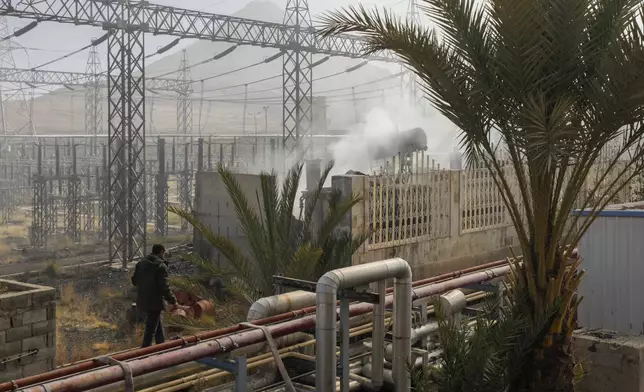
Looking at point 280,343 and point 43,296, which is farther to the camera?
point 43,296

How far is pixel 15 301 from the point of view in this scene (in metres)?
9.77

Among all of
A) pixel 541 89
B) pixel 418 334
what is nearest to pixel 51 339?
pixel 418 334

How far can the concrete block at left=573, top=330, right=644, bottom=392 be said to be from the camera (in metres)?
7.00

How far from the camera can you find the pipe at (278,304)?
5.81m

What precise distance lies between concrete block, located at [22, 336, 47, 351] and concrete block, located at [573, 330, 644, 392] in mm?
6668

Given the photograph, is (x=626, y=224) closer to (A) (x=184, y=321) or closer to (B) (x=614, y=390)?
(B) (x=614, y=390)

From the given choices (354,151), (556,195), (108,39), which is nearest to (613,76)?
(556,195)

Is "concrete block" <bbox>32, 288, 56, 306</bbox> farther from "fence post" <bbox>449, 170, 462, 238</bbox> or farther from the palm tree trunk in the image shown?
"fence post" <bbox>449, 170, 462, 238</bbox>

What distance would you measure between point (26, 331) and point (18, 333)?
4.2 inches

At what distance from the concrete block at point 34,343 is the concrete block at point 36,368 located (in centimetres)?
21

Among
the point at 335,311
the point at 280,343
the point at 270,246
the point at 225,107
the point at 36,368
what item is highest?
the point at 225,107

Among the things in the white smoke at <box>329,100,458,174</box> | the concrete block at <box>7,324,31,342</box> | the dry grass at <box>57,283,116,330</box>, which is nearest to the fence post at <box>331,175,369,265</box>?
the concrete block at <box>7,324,31,342</box>

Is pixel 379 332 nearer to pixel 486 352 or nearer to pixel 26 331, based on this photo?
pixel 486 352

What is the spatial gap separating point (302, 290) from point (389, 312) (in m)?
1.10
